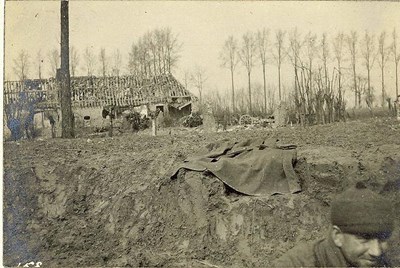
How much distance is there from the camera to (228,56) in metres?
5.79

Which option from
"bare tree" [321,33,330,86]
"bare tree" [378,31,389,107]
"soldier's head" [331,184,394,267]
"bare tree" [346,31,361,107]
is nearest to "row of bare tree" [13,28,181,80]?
"bare tree" [321,33,330,86]

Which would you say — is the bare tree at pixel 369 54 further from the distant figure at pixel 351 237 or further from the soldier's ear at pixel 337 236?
the soldier's ear at pixel 337 236

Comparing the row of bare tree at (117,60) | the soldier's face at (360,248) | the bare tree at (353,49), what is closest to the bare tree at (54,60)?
the row of bare tree at (117,60)

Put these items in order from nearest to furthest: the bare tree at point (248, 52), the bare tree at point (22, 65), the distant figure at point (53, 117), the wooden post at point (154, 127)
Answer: the bare tree at point (22, 65), the bare tree at point (248, 52), the distant figure at point (53, 117), the wooden post at point (154, 127)

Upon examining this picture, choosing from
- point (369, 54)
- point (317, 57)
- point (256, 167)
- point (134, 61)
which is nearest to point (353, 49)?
point (369, 54)

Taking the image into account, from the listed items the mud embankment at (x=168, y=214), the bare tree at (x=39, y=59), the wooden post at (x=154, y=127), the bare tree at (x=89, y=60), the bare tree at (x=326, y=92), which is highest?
the bare tree at (x=89, y=60)

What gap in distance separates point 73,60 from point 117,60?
62cm

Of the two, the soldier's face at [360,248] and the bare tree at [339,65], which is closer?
the soldier's face at [360,248]

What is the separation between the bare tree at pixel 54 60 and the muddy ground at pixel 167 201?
1006 mm

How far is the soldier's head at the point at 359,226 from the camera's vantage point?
248cm

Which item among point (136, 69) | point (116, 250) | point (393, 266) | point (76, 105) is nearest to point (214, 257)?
point (116, 250)

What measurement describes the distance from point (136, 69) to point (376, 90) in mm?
3411

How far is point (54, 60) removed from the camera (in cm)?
567

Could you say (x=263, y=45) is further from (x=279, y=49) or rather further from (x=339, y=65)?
(x=339, y=65)
